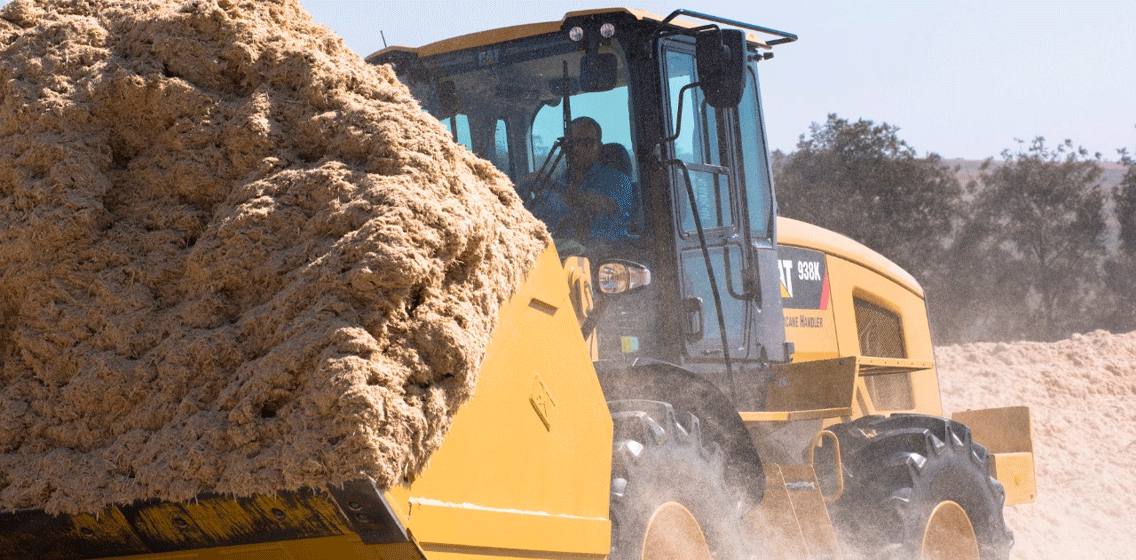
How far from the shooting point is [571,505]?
127 inches

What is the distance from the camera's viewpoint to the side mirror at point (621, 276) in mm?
4414

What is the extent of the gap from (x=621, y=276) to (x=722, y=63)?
941 mm

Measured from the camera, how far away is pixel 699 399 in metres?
4.44

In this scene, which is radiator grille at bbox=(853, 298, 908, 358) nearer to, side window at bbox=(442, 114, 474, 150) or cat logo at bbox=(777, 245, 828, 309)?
cat logo at bbox=(777, 245, 828, 309)

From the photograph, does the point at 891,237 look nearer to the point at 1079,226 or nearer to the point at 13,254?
the point at 1079,226

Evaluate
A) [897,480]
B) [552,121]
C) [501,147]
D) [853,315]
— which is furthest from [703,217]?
[853,315]

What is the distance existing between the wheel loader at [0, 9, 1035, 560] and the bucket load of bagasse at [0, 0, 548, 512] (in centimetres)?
21

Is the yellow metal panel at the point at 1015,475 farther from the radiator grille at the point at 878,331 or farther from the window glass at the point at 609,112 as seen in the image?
the window glass at the point at 609,112

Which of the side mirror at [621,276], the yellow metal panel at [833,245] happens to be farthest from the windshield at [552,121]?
the yellow metal panel at [833,245]

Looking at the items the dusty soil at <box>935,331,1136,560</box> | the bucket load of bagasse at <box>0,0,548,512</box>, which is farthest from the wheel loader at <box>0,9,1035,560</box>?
the dusty soil at <box>935,331,1136,560</box>

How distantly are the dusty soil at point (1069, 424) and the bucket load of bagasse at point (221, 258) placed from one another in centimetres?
726

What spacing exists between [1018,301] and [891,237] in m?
4.67

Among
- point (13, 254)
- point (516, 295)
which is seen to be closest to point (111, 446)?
point (13, 254)

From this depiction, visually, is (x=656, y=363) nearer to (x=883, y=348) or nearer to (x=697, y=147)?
(x=697, y=147)
